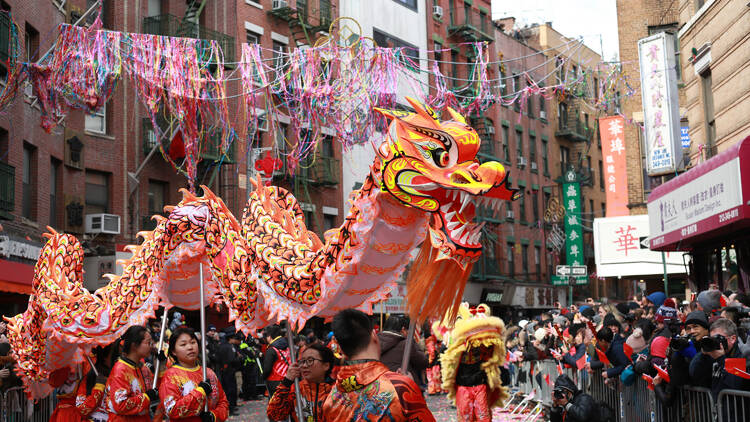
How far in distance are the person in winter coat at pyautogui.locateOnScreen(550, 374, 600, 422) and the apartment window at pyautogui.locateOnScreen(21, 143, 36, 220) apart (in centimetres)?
1480

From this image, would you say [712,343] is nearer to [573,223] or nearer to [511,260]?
[573,223]

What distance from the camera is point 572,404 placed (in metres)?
8.52

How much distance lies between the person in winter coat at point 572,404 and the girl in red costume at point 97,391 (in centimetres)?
417

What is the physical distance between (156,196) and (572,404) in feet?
64.2

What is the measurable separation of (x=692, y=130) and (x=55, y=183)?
48.3ft

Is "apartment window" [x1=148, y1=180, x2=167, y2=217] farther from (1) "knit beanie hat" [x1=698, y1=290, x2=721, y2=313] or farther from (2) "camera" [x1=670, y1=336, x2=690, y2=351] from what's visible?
(2) "camera" [x1=670, y1=336, x2=690, y2=351]

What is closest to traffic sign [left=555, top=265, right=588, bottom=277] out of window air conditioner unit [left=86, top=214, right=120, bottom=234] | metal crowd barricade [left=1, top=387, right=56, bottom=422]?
window air conditioner unit [left=86, top=214, right=120, bottom=234]

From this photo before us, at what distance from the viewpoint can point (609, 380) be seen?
35.9 ft

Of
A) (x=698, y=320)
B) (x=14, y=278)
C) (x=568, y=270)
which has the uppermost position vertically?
(x=568, y=270)

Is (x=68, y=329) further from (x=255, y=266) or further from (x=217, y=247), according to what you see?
(x=255, y=266)

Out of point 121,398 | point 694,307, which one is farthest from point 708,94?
point 121,398

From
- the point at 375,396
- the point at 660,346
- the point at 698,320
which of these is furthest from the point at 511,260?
the point at 375,396

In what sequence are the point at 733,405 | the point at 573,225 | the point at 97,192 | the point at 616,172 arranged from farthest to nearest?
the point at 573,225 < the point at 616,172 < the point at 97,192 < the point at 733,405

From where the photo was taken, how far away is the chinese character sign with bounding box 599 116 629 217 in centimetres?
3092
